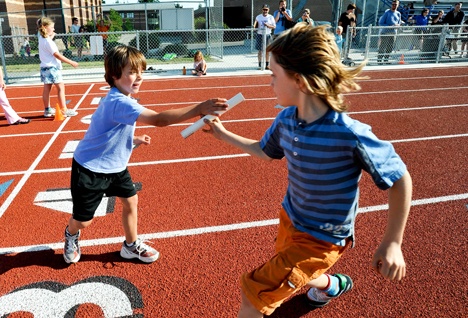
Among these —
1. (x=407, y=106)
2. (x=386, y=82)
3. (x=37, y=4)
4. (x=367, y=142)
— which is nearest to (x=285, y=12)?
(x=386, y=82)

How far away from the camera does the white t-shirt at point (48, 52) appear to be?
304 inches

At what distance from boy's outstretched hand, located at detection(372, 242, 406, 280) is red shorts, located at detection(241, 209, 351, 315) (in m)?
0.30

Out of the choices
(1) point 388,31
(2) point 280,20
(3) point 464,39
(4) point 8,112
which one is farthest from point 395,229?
(3) point 464,39

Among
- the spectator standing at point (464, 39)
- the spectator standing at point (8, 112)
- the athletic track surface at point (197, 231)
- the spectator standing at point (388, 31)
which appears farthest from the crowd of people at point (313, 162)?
the spectator standing at point (464, 39)

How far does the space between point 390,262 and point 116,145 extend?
2067 millimetres

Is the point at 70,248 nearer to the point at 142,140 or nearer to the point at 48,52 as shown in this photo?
the point at 142,140

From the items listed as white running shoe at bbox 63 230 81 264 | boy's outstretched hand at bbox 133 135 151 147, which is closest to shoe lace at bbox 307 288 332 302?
boy's outstretched hand at bbox 133 135 151 147

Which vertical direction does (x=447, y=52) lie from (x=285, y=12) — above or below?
below

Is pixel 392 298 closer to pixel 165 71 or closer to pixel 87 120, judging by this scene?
pixel 87 120

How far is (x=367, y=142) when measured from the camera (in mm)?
1752

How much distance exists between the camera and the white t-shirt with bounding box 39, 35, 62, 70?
7.72 metres

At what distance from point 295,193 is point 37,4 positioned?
139 ft

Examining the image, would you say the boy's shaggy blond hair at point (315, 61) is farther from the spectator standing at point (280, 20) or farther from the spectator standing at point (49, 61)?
the spectator standing at point (280, 20)

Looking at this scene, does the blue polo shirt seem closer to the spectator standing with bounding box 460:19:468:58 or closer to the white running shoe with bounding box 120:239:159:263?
the white running shoe with bounding box 120:239:159:263
